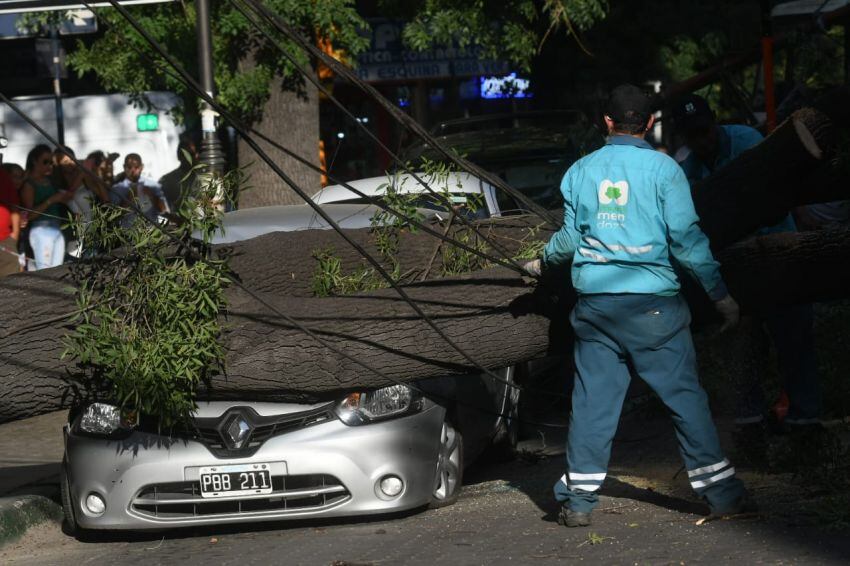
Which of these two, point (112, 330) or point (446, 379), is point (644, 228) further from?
point (112, 330)

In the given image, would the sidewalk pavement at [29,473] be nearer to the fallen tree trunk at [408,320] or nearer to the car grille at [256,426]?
the fallen tree trunk at [408,320]

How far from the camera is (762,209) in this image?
6.15m

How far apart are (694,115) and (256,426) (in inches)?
111

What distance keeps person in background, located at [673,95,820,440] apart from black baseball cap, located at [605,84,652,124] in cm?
123

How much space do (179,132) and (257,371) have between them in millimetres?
13449

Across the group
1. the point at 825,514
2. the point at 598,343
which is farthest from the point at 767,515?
the point at 598,343

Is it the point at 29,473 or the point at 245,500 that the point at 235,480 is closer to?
the point at 245,500

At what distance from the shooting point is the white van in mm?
19000

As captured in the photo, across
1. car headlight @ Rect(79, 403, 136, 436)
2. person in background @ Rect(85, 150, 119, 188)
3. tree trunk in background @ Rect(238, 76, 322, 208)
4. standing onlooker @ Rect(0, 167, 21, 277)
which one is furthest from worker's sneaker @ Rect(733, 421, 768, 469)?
person in background @ Rect(85, 150, 119, 188)

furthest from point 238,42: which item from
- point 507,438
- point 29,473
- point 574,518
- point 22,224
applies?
point 574,518

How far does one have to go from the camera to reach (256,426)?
6469 millimetres

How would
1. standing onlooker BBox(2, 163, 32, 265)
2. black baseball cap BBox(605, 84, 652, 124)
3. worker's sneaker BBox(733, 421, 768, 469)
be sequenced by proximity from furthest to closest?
standing onlooker BBox(2, 163, 32, 265) < worker's sneaker BBox(733, 421, 768, 469) < black baseball cap BBox(605, 84, 652, 124)

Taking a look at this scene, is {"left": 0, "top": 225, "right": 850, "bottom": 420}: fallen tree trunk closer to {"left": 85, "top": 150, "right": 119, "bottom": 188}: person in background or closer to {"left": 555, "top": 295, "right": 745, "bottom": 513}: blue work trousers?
{"left": 555, "top": 295, "right": 745, "bottom": 513}: blue work trousers

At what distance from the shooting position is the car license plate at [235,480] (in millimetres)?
6402
